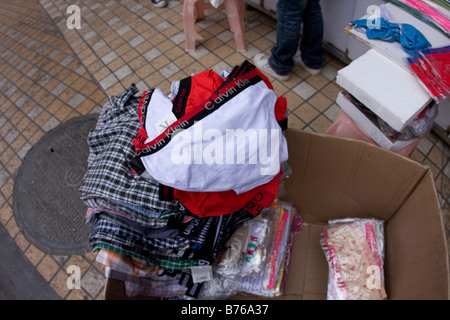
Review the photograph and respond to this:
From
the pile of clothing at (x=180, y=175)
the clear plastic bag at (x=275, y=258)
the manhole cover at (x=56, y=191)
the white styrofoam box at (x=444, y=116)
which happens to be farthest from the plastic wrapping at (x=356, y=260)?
the manhole cover at (x=56, y=191)

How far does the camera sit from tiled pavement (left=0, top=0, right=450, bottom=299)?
204cm

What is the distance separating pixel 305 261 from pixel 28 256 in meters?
1.95

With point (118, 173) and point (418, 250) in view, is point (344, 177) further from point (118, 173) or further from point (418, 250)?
point (118, 173)

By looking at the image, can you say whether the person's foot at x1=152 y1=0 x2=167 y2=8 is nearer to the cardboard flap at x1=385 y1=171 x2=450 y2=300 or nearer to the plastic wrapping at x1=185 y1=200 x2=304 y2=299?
the plastic wrapping at x1=185 y1=200 x2=304 y2=299

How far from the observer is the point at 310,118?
230 cm

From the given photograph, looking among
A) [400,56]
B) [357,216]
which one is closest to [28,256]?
[357,216]

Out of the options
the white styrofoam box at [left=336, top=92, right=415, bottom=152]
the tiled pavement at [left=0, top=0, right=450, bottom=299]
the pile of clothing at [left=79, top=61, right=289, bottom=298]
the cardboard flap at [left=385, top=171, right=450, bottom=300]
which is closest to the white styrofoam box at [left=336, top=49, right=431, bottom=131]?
the white styrofoam box at [left=336, top=92, right=415, bottom=152]

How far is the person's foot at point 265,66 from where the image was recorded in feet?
8.32

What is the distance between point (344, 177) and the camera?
144 cm

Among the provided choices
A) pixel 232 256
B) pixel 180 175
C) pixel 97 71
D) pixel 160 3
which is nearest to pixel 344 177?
pixel 232 256

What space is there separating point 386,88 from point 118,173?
3.97 feet

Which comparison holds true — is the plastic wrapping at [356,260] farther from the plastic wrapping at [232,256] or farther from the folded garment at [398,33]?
the folded garment at [398,33]

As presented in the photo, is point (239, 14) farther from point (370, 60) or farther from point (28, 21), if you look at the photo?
point (28, 21)

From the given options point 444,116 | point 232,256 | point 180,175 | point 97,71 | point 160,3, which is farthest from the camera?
point 160,3
